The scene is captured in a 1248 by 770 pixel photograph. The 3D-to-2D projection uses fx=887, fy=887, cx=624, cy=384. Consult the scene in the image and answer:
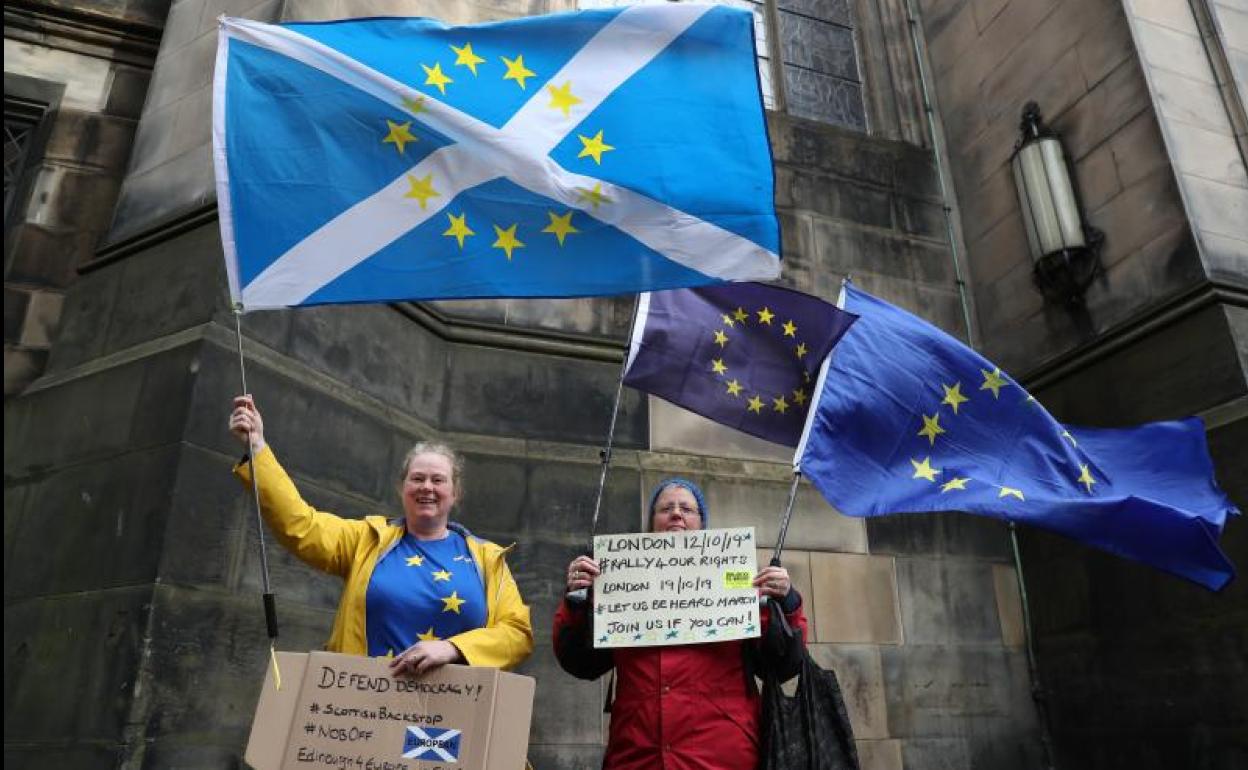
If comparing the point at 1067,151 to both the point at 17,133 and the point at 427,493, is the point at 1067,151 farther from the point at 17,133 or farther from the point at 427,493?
the point at 17,133

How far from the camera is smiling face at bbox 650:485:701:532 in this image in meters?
3.38

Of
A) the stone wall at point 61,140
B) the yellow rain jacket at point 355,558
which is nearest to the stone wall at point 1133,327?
the yellow rain jacket at point 355,558

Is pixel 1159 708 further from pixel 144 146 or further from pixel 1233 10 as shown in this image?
pixel 144 146

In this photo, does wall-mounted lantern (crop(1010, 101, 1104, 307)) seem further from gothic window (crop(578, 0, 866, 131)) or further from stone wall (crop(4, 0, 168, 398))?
stone wall (crop(4, 0, 168, 398))

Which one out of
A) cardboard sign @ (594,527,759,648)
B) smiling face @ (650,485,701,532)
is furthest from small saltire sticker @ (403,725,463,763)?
smiling face @ (650,485,701,532)

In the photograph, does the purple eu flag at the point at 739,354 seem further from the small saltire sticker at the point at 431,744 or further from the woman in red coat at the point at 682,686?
the small saltire sticker at the point at 431,744

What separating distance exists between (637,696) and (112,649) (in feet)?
7.78

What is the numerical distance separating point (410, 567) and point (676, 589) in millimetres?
933

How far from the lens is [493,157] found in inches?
149

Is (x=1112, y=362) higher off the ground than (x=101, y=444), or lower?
higher

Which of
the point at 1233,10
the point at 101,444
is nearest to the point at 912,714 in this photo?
the point at 101,444

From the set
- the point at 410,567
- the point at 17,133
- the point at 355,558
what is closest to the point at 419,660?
the point at 410,567

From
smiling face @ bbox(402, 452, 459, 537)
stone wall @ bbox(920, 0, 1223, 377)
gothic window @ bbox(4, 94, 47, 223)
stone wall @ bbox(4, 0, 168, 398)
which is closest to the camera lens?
smiling face @ bbox(402, 452, 459, 537)

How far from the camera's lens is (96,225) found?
5613 mm
